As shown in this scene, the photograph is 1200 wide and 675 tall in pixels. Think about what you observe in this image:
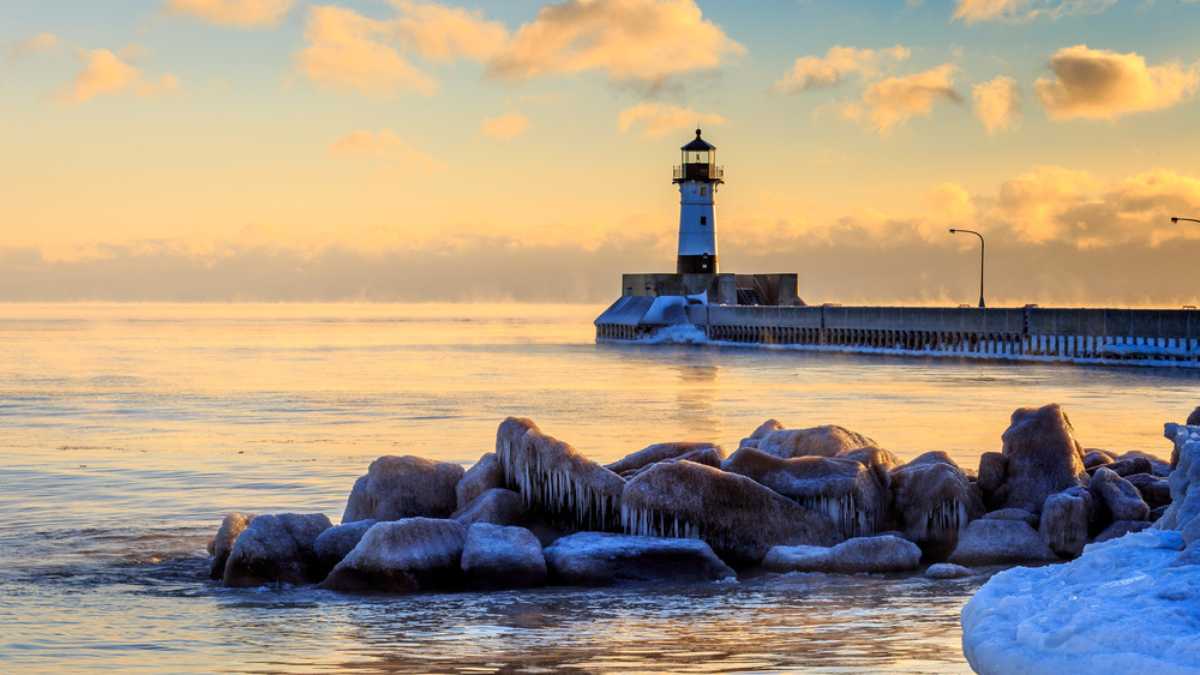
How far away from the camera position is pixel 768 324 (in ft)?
272

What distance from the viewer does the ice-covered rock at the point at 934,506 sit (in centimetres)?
1369

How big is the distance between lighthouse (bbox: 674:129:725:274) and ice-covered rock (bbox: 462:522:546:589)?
74.3 m

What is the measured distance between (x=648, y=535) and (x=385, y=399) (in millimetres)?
26503

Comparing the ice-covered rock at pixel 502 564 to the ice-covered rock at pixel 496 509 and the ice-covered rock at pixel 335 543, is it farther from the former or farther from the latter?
the ice-covered rock at pixel 335 543

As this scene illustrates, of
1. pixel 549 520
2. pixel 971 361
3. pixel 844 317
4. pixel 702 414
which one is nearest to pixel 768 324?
pixel 844 317

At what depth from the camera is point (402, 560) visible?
474 inches

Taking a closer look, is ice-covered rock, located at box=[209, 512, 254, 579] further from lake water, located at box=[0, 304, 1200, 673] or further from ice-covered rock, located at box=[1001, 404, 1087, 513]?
ice-covered rock, located at box=[1001, 404, 1087, 513]

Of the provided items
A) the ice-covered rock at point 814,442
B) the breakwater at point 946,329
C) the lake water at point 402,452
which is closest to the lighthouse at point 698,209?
the breakwater at point 946,329

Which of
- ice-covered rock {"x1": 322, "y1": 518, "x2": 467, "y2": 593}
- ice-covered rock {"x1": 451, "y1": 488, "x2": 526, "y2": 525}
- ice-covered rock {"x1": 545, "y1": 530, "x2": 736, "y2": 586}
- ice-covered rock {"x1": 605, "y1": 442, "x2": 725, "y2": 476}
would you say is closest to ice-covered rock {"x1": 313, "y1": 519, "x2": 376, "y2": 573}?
ice-covered rock {"x1": 322, "y1": 518, "x2": 467, "y2": 593}

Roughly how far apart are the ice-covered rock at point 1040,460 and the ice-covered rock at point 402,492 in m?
5.10

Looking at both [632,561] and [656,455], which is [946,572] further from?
[656,455]

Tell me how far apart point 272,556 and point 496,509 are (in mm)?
1910

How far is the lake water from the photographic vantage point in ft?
33.3

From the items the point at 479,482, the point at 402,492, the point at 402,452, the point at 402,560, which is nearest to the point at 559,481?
the point at 479,482
